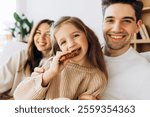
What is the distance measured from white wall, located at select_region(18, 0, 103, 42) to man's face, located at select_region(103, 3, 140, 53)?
0.03 m

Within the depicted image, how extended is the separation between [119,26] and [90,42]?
11cm

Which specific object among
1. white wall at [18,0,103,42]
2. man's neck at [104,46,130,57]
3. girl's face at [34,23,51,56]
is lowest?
man's neck at [104,46,130,57]

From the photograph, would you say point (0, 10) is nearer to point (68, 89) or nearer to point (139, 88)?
point (68, 89)

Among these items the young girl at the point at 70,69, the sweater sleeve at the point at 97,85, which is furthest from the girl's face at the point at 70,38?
the sweater sleeve at the point at 97,85

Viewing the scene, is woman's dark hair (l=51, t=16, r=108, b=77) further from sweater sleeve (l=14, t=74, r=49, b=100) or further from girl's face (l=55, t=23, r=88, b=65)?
sweater sleeve (l=14, t=74, r=49, b=100)

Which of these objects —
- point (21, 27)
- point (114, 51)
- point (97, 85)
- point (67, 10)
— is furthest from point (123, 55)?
point (21, 27)

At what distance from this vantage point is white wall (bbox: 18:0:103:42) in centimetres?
85

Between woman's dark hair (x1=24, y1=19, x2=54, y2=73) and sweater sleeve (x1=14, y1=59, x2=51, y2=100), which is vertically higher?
woman's dark hair (x1=24, y1=19, x2=54, y2=73)

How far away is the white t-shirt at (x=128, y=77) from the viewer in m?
0.84

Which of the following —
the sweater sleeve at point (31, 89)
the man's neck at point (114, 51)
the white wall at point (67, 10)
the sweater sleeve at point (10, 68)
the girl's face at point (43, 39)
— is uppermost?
the white wall at point (67, 10)

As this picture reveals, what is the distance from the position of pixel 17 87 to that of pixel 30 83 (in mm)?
57

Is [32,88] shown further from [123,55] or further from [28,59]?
[123,55]

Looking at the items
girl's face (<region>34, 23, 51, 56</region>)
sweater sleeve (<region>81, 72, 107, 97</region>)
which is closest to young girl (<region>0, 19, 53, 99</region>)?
girl's face (<region>34, 23, 51, 56</region>)

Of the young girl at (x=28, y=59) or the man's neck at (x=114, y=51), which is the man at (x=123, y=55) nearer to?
the man's neck at (x=114, y=51)
